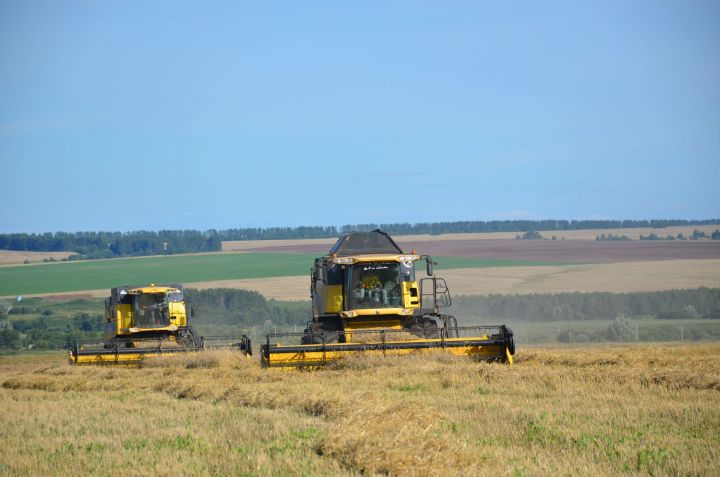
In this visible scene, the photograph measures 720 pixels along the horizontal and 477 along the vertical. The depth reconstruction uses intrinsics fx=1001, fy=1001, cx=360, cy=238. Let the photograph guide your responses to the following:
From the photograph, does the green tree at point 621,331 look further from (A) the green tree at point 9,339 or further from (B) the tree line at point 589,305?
(A) the green tree at point 9,339

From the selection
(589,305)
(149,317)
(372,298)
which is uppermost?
(372,298)

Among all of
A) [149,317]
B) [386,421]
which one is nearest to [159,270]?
[149,317]

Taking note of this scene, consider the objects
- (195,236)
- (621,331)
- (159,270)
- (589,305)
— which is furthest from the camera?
(195,236)

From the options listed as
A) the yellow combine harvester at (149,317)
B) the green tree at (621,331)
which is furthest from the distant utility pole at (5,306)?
the green tree at (621,331)

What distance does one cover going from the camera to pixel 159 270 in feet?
308

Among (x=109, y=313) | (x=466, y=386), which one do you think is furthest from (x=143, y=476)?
(x=109, y=313)

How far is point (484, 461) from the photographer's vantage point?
9.72 m

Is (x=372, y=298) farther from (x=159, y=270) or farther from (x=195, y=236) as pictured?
(x=195, y=236)

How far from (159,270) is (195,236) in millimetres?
37305

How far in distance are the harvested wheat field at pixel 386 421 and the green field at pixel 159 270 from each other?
6254cm

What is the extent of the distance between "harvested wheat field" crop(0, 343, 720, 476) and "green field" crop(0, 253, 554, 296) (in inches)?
2462

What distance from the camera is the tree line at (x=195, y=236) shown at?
395 ft

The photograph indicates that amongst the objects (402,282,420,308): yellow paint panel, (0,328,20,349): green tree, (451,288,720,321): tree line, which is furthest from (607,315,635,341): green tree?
(0,328,20,349): green tree

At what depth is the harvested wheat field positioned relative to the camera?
977 centimetres
